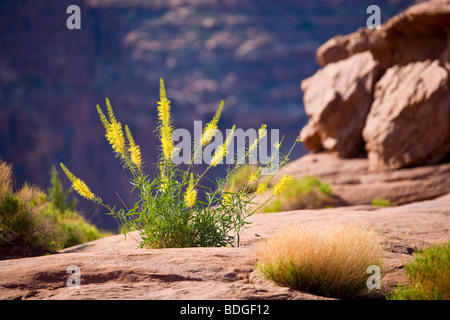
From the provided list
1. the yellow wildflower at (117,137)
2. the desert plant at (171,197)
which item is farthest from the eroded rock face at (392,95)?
the yellow wildflower at (117,137)

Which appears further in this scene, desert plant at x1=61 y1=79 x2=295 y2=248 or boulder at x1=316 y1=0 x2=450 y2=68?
boulder at x1=316 y1=0 x2=450 y2=68

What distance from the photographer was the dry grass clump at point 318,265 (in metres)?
3.33

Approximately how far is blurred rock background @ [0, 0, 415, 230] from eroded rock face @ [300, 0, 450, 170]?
1117 inches

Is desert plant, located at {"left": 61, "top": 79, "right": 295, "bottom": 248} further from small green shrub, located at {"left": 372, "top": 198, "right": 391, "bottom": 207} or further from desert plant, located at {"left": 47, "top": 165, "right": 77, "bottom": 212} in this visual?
small green shrub, located at {"left": 372, "top": 198, "right": 391, "bottom": 207}

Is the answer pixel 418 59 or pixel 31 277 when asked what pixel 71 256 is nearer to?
pixel 31 277

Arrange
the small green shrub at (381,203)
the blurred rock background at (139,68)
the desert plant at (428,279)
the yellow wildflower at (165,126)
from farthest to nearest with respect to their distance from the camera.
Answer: the blurred rock background at (139,68), the small green shrub at (381,203), the yellow wildflower at (165,126), the desert plant at (428,279)

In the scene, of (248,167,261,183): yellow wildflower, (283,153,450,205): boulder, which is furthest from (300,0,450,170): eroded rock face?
(248,167,261,183): yellow wildflower

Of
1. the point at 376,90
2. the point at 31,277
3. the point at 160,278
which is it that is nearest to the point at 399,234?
the point at 160,278

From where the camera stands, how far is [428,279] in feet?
10.6

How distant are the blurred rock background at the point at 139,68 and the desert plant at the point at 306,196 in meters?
28.2

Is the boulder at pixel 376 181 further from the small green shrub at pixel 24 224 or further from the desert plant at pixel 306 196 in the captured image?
the small green shrub at pixel 24 224

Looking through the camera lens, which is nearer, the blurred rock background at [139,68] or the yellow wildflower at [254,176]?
the yellow wildflower at [254,176]

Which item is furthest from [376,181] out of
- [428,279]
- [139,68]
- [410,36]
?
[139,68]

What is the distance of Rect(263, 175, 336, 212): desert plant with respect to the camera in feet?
42.2
